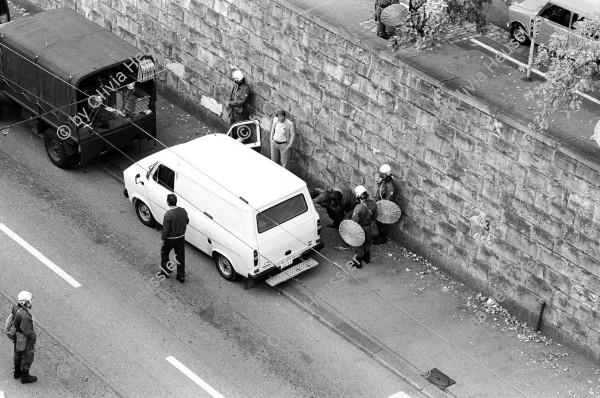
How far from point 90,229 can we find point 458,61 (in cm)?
748

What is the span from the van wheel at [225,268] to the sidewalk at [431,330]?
90 cm

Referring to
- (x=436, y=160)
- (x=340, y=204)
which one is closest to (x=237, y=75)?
(x=340, y=204)

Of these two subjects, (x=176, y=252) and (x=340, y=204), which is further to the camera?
(x=340, y=204)

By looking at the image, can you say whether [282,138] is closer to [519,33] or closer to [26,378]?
[519,33]

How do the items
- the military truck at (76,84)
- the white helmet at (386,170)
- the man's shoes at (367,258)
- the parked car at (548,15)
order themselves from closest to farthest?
the white helmet at (386,170) → the man's shoes at (367,258) → the parked car at (548,15) → the military truck at (76,84)

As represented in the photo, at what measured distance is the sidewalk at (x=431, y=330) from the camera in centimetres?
2039

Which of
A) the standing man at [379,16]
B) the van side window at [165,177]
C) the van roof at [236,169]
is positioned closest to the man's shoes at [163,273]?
the van side window at [165,177]

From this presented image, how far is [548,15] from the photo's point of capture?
79.6ft

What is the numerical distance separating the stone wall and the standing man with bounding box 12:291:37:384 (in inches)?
290

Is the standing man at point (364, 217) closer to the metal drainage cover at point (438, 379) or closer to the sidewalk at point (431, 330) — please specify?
the sidewalk at point (431, 330)

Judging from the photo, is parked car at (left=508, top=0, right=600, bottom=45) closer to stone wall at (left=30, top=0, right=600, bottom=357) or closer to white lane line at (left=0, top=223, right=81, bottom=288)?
stone wall at (left=30, top=0, right=600, bottom=357)

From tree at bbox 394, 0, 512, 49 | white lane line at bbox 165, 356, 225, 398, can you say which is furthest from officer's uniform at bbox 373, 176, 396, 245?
white lane line at bbox 165, 356, 225, 398

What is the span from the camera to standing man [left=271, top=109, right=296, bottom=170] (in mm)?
24234

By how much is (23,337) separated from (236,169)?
211 inches
